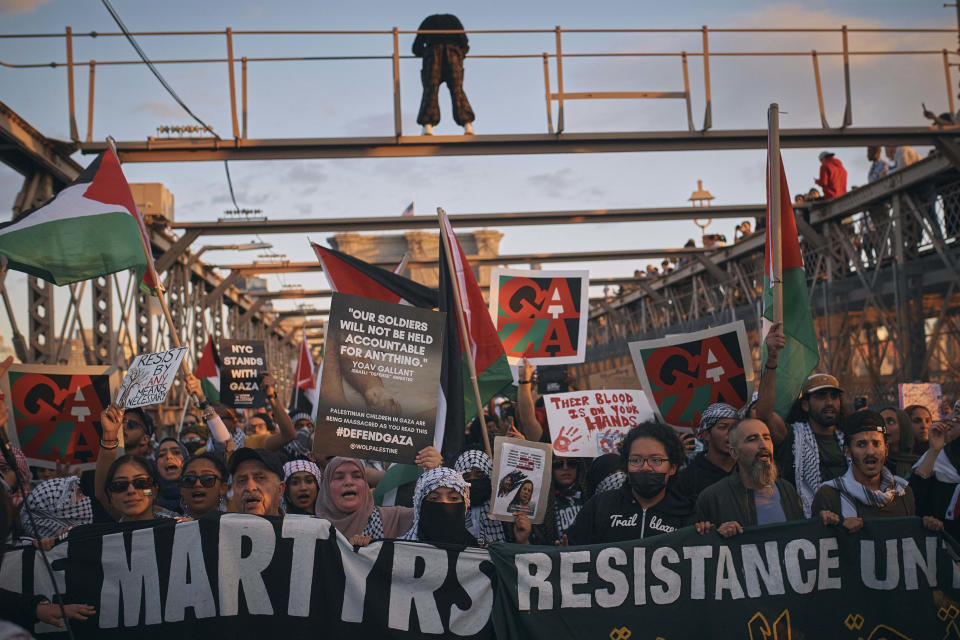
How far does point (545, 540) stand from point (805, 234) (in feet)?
40.6

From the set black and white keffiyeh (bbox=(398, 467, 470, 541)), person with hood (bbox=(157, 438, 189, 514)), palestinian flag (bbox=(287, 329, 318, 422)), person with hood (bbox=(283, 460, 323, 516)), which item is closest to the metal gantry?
palestinian flag (bbox=(287, 329, 318, 422))

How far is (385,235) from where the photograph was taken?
4800 centimetres

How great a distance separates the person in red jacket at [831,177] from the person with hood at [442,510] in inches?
525

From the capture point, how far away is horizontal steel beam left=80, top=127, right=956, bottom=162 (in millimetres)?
12422

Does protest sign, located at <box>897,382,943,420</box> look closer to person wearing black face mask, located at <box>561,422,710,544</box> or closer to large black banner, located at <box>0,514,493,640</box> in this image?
person wearing black face mask, located at <box>561,422,710,544</box>

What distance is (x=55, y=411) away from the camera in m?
7.29

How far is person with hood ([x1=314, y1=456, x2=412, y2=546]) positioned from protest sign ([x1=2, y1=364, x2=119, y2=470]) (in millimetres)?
2581

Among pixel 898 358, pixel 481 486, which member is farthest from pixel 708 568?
pixel 898 358

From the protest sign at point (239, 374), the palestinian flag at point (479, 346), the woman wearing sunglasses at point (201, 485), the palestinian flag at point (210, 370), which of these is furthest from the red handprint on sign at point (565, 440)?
the palestinian flag at point (210, 370)

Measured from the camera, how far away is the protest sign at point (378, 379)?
5.60 metres

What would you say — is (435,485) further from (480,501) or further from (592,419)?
(592,419)

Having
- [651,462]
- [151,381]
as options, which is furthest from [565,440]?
[151,381]

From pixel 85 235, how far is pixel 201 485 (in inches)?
97.8

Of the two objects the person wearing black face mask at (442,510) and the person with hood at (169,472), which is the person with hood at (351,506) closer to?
the person wearing black face mask at (442,510)
